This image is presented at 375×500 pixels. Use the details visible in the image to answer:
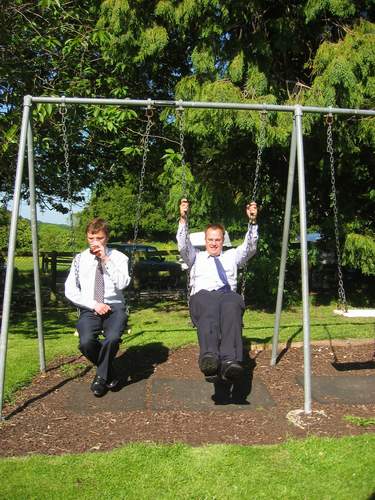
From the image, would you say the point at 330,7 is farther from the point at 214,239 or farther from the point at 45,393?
the point at 45,393

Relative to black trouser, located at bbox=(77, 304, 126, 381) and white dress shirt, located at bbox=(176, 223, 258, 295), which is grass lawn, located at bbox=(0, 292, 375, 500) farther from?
white dress shirt, located at bbox=(176, 223, 258, 295)

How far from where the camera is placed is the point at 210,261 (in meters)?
4.85

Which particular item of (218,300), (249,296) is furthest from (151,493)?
(249,296)

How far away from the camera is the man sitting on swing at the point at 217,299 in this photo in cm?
402

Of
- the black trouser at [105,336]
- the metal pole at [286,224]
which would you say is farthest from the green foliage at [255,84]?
the black trouser at [105,336]

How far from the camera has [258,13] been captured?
8047 mm

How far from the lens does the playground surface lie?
3764 mm

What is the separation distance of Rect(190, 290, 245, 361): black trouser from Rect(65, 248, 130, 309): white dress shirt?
2.40 feet

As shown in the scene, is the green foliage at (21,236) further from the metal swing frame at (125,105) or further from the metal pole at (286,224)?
the metal pole at (286,224)

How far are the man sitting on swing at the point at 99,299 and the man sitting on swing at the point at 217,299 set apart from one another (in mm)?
650

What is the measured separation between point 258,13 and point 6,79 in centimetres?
386

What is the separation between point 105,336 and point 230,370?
1228 mm

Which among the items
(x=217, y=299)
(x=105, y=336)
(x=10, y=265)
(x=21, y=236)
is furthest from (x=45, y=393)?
(x=21, y=236)

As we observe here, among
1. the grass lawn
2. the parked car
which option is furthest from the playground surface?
the parked car
